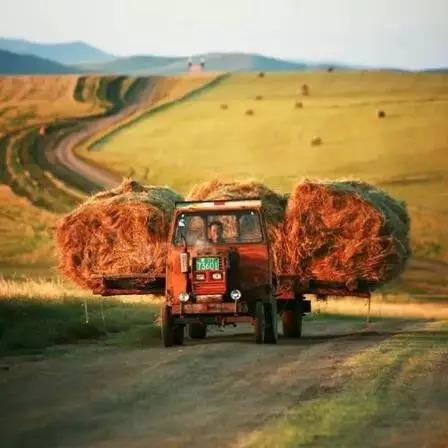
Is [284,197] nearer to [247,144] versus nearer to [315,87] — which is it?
[247,144]

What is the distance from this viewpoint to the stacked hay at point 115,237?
74.1 feet

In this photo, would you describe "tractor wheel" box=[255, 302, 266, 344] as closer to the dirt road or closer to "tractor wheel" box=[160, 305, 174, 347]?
the dirt road

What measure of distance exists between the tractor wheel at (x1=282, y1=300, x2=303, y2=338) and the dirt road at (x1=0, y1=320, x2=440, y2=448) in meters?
2.87

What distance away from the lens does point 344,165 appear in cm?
6150

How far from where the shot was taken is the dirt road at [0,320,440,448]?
11125 millimetres

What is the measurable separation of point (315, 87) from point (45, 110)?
2460cm

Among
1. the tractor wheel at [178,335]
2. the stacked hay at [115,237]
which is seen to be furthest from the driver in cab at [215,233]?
the stacked hay at [115,237]

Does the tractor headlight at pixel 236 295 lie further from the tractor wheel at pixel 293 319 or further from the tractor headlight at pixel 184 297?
the tractor wheel at pixel 293 319

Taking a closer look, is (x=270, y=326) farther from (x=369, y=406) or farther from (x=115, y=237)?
(x=369, y=406)

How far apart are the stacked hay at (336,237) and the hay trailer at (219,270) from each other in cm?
217

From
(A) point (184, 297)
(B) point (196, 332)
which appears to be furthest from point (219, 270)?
(B) point (196, 332)

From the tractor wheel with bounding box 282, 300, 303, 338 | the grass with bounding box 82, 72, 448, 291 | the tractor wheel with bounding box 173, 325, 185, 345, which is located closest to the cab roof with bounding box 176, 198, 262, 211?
the tractor wheel with bounding box 173, 325, 185, 345

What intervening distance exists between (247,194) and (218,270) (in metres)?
3.81

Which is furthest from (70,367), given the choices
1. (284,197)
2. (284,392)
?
(284,197)
